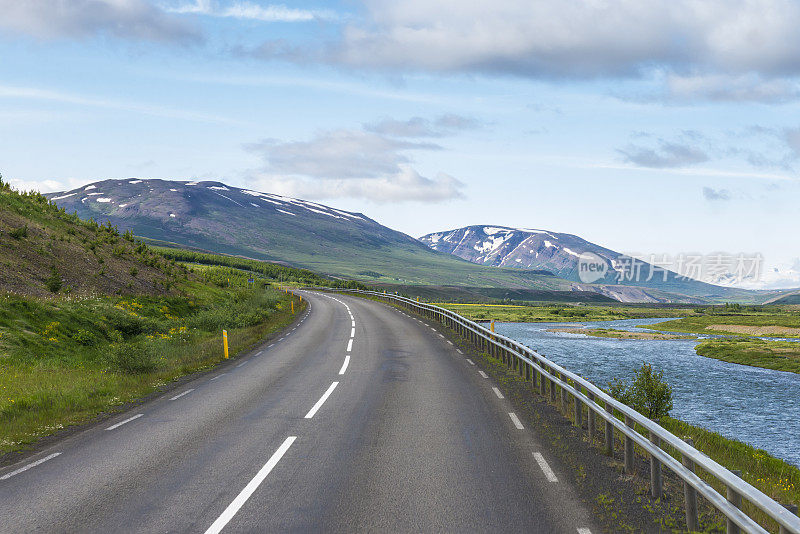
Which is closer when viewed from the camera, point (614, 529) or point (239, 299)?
point (614, 529)

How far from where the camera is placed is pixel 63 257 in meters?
31.2

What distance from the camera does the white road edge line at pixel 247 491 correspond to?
230 inches

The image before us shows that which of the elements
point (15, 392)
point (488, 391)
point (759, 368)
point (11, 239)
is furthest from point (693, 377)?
point (11, 239)

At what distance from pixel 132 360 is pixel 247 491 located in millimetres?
11459

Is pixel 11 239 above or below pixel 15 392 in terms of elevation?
above

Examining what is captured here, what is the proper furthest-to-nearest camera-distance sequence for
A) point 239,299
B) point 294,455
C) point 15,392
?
point 239,299
point 15,392
point 294,455

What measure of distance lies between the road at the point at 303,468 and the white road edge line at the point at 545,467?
Answer: 0.03 m

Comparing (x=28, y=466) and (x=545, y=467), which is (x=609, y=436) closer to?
(x=545, y=467)

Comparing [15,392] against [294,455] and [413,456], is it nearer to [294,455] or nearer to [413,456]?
[294,455]

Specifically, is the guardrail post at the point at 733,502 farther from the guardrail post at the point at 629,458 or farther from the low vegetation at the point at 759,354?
the low vegetation at the point at 759,354

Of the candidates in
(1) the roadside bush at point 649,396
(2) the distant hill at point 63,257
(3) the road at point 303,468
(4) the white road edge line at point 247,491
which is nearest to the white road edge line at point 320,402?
(3) the road at point 303,468

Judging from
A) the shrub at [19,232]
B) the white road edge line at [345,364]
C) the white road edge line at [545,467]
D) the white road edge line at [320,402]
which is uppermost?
the shrub at [19,232]

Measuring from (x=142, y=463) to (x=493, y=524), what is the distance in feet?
17.4

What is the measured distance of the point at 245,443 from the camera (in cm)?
911
